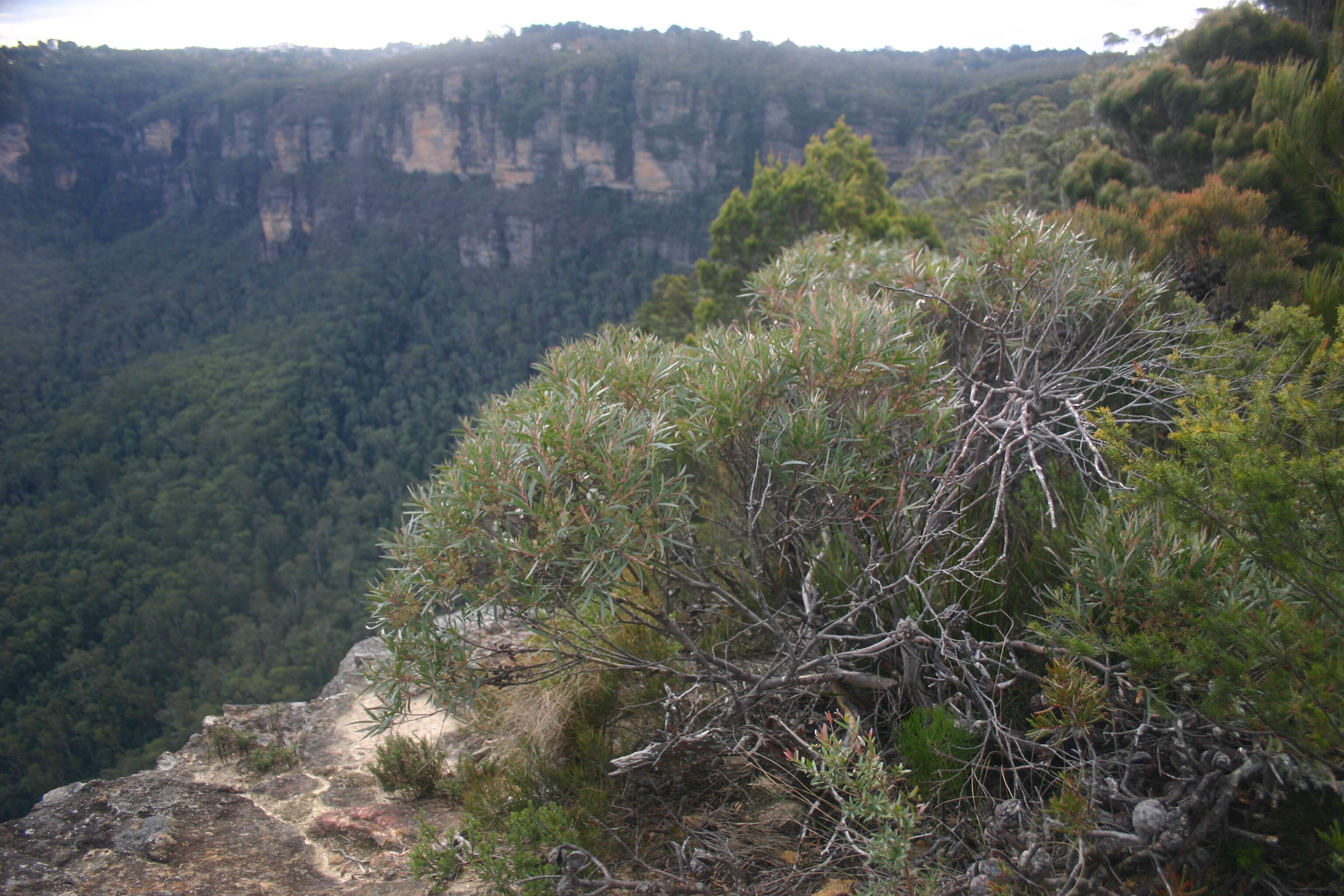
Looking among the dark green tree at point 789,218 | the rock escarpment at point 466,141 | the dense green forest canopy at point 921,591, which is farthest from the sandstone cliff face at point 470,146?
the dense green forest canopy at point 921,591

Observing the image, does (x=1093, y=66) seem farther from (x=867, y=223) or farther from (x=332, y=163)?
(x=332, y=163)

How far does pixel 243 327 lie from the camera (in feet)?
154

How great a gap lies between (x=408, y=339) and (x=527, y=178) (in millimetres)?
18175

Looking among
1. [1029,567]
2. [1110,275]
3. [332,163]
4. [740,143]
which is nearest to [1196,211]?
[1110,275]

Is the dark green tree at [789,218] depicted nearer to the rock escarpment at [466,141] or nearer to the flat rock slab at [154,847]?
the flat rock slab at [154,847]

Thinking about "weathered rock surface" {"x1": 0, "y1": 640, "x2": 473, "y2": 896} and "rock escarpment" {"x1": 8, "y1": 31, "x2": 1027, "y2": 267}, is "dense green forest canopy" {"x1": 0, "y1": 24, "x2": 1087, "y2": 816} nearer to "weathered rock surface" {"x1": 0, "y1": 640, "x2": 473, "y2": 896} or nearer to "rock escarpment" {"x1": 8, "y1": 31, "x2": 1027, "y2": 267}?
"rock escarpment" {"x1": 8, "y1": 31, "x2": 1027, "y2": 267}

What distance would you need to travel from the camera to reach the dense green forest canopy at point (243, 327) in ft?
74.2

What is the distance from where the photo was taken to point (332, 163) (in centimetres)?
5850

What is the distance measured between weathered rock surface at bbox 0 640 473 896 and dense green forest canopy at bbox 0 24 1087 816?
922 centimetres

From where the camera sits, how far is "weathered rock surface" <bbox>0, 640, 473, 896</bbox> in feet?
8.65

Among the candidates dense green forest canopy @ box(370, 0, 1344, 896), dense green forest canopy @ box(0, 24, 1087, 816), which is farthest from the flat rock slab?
dense green forest canopy @ box(0, 24, 1087, 816)

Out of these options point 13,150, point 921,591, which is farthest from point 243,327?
point 921,591

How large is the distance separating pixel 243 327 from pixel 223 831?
5272 cm

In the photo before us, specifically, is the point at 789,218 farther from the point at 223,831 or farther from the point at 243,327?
the point at 243,327
